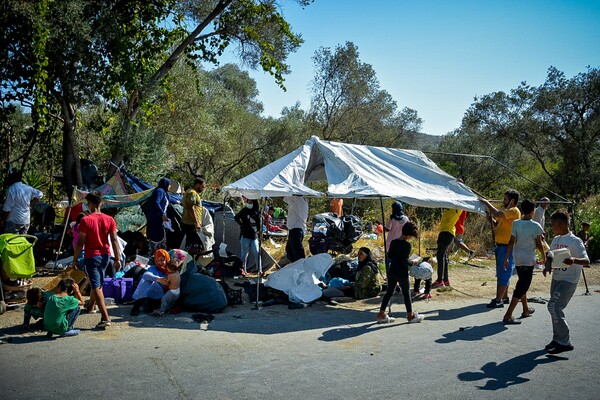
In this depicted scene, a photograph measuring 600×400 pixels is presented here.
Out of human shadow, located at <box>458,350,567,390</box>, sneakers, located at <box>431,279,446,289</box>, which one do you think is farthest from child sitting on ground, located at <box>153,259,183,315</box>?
sneakers, located at <box>431,279,446,289</box>

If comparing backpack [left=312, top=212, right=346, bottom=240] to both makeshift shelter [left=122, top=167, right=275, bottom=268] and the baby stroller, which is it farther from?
the baby stroller

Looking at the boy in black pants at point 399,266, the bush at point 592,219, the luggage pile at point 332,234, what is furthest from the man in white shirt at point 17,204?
the bush at point 592,219

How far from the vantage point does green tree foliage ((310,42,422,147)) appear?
83.9ft

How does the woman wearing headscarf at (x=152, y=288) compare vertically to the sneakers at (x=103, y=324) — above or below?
above

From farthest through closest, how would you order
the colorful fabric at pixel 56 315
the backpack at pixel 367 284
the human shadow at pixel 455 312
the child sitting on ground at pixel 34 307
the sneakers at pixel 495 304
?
the backpack at pixel 367 284 → the sneakers at pixel 495 304 → the human shadow at pixel 455 312 → the child sitting on ground at pixel 34 307 → the colorful fabric at pixel 56 315

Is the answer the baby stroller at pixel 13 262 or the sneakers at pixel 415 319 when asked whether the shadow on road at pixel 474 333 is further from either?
the baby stroller at pixel 13 262

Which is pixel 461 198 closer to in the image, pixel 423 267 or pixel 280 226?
pixel 423 267

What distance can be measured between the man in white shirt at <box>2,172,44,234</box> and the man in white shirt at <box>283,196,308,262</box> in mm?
4997

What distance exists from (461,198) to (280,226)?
1026cm

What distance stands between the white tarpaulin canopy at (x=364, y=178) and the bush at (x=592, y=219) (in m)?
7.87

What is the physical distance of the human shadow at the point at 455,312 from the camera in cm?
778

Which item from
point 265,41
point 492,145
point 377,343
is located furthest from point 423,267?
point 492,145

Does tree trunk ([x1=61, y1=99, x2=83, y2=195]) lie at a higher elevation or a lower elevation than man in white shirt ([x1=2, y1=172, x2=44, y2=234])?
higher

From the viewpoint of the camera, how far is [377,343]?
6.28 m
